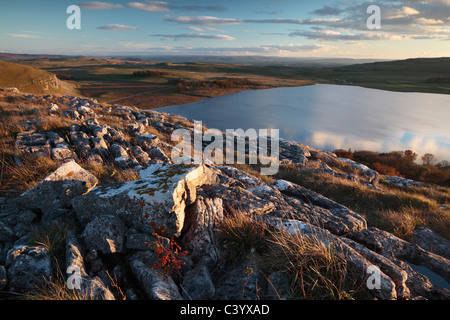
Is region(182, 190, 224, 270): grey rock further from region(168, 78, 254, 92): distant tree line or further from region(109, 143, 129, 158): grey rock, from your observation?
region(168, 78, 254, 92): distant tree line

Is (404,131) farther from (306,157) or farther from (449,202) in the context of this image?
(449,202)

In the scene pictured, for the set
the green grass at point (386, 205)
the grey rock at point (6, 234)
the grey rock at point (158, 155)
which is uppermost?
the grey rock at point (158, 155)

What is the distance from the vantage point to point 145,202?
14.2ft

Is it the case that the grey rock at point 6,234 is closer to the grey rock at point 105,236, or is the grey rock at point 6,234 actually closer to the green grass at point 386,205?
the grey rock at point 105,236

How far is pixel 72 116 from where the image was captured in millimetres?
15477

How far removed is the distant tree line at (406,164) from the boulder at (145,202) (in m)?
34.2

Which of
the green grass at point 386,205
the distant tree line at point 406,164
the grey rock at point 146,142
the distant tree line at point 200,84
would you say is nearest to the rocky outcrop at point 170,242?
the green grass at point 386,205

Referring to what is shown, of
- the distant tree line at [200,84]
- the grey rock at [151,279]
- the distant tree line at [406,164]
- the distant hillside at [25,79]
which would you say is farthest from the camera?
the distant tree line at [200,84]

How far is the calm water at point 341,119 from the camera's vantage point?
44344mm

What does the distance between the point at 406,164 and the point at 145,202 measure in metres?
41.7

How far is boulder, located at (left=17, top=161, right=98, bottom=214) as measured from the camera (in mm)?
4895

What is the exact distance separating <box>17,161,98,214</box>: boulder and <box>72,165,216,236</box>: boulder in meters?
0.69
